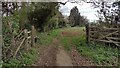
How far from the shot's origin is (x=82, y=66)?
828 centimetres

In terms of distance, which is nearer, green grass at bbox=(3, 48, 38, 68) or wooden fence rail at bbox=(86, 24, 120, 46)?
green grass at bbox=(3, 48, 38, 68)

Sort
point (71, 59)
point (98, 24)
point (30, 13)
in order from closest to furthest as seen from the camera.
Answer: point (71, 59), point (98, 24), point (30, 13)

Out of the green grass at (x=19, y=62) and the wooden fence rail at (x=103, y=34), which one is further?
the wooden fence rail at (x=103, y=34)

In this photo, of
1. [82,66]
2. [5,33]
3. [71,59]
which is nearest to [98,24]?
[71,59]

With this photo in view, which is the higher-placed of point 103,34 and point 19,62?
point 19,62

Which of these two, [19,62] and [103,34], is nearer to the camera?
[19,62]

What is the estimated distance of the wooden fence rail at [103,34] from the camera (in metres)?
12.5

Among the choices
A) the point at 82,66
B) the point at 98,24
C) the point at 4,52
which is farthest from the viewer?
the point at 98,24

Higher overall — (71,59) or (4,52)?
(4,52)

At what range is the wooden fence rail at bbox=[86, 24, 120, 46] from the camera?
1249 cm

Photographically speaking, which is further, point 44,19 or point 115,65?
point 44,19

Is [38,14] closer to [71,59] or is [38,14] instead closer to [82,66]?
[71,59]

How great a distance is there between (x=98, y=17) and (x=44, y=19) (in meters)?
6.90

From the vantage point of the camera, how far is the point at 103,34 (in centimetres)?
1327
